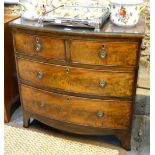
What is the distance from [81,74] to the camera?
1.74m

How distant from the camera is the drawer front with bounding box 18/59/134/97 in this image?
5.54ft

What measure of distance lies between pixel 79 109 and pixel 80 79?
0.24 metres

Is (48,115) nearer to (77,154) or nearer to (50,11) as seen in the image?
(77,154)

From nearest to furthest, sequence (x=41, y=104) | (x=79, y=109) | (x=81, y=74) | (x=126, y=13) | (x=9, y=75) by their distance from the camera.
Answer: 1. (x=126, y=13)
2. (x=81, y=74)
3. (x=79, y=109)
4. (x=41, y=104)
5. (x=9, y=75)

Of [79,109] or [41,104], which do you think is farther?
[41,104]

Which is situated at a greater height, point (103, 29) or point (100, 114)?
point (103, 29)

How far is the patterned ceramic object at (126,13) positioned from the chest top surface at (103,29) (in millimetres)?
39

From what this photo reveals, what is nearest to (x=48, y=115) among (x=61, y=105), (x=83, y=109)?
(x=61, y=105)

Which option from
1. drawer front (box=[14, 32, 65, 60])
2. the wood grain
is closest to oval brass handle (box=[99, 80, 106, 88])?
drawer front (box=[14, 32, 65, 60])

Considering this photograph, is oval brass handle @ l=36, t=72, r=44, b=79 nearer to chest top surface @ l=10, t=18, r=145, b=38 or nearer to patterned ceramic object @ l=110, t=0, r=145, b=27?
chest top surface @ l=10, t=18, r=145, b=38

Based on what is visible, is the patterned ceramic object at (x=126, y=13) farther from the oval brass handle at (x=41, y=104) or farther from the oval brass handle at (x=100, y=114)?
the oval brass handle at (x=41, y=104)

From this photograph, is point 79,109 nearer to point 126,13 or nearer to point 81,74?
point 81,74

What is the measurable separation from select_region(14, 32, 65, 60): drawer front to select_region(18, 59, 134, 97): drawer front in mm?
83

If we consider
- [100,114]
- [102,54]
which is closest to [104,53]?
[102,54]
